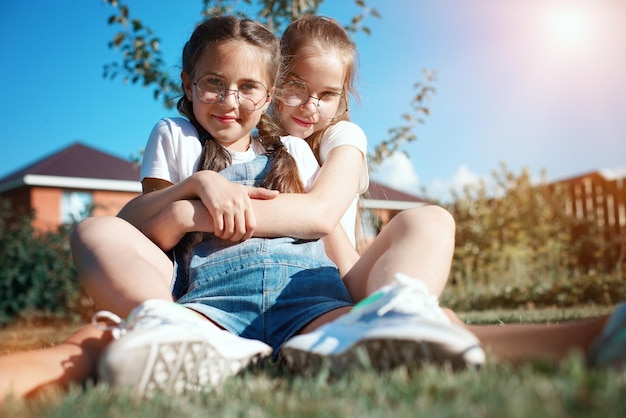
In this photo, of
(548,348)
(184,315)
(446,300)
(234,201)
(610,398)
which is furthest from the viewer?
(446,300)

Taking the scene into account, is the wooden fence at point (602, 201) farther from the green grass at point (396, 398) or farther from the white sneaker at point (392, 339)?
the green grass at point (396, 398)

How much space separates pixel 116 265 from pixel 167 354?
0.50 meters

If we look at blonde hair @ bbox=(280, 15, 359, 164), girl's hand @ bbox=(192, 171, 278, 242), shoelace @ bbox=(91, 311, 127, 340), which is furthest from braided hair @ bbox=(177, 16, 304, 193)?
shoelace @ bbox=(91, 311, 127, 340)

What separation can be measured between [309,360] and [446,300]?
5.97 meters

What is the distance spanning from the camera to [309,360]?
1456mm

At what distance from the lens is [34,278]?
30.9ft

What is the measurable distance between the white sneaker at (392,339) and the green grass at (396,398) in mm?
38

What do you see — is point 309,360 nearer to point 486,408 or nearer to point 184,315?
point 184,315

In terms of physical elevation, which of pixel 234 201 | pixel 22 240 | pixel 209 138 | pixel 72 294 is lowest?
pixel 72 294

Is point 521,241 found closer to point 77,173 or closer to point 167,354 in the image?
point 167,354

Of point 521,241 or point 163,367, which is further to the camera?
point 521,241

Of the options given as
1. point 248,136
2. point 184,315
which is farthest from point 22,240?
point 184,315

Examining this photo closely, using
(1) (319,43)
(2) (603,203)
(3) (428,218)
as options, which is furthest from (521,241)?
(3) (428,218)

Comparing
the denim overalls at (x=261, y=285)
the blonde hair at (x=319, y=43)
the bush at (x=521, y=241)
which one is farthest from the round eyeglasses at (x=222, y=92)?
the bush at (x=521, y=241)
